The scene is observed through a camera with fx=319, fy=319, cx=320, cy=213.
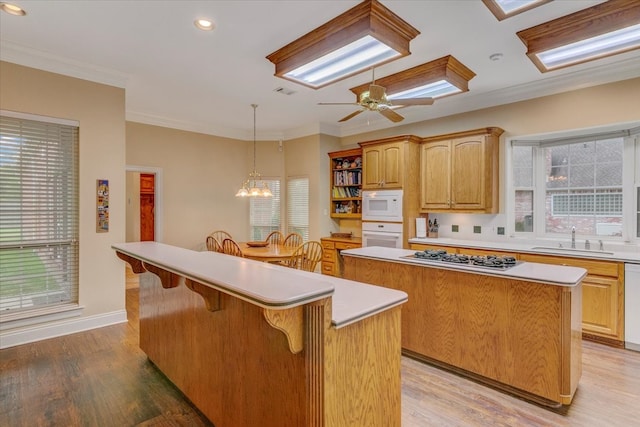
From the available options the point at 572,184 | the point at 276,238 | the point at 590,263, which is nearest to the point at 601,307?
the point at 590,263

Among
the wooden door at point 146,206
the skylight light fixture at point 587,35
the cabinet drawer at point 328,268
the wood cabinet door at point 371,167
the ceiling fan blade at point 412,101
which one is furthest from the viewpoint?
the wooden door at point 146,206

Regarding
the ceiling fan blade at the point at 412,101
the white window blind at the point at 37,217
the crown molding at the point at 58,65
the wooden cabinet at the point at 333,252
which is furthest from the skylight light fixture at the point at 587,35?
the white window blind at the point at 37,217

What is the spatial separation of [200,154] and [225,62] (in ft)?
9.64

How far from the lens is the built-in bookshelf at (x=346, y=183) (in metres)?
5.79

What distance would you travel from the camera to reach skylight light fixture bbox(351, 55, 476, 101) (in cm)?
339

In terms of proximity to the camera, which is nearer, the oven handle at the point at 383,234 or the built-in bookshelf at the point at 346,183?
the oven handle at the point at 383,234

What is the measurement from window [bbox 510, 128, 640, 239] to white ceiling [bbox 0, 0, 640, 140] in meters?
0.73

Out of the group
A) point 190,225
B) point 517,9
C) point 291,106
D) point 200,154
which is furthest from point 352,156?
point 517,9

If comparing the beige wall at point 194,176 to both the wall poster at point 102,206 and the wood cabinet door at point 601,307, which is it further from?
the wood cabinet door at point 601,307

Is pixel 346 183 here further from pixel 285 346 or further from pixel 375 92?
pixel 285 346

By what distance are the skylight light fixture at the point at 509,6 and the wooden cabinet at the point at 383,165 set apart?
248 cm

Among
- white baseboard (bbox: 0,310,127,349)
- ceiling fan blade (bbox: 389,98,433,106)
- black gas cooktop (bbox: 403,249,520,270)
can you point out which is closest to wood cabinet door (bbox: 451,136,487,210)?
ceiling fan blade (bbox: 389,98,433,106)

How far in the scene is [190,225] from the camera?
5.96 metres

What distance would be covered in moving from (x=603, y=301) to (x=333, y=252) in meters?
3.63
